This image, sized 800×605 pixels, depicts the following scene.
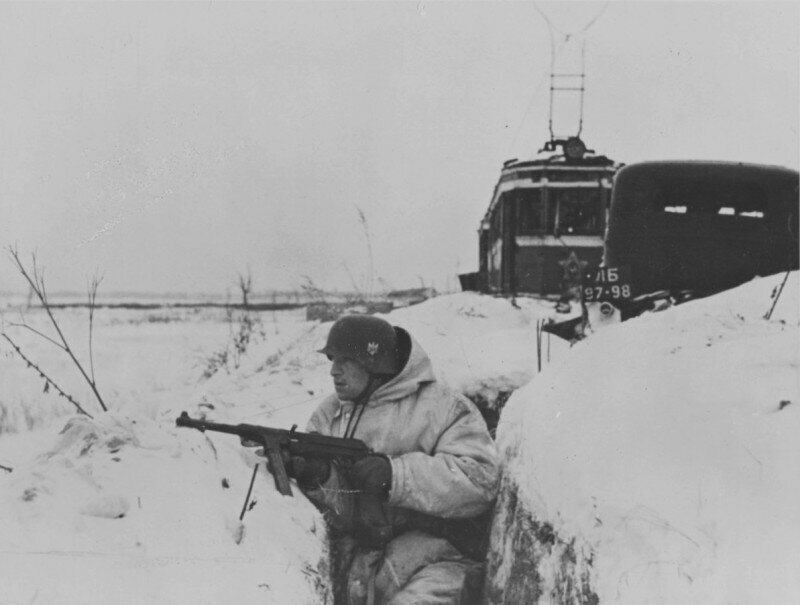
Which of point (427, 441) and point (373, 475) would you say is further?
point (427, 441)

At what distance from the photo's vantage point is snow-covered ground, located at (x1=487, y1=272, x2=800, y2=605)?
7.32 ft

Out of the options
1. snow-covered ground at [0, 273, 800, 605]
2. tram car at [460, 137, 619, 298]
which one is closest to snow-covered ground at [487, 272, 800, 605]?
snow-covered ground at [0, 273, 800, 605]

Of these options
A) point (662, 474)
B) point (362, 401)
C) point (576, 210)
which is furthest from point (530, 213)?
point (662, 474)

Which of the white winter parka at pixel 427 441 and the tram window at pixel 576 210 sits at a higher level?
the white winter parka at pixel 427 441

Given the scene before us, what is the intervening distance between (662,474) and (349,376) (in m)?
1.62

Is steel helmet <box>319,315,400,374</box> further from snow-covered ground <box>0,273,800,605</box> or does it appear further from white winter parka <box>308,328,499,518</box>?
snow-covered ground <box>0,273,800,605</box>

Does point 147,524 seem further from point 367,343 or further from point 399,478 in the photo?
point 367,343

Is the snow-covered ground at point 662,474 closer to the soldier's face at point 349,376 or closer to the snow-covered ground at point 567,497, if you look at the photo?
the snow-covered ground at point 567,497

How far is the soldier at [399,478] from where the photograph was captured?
3525 millimetres

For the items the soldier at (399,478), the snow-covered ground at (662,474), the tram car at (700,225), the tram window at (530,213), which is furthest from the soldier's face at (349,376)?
the tram window at (530,213)

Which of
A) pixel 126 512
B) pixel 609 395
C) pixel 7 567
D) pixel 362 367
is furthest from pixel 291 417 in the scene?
pixel 7 567

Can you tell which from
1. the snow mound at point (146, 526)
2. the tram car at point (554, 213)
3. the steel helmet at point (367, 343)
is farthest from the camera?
the tram car at point (554, 213)

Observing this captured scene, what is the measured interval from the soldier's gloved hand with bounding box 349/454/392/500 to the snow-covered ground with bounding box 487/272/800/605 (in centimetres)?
58

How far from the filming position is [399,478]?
350cm
